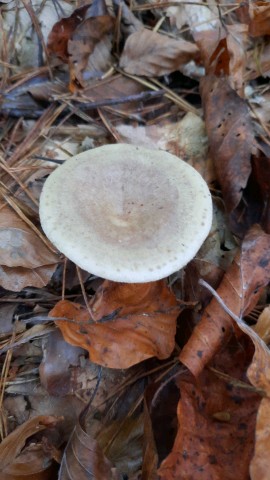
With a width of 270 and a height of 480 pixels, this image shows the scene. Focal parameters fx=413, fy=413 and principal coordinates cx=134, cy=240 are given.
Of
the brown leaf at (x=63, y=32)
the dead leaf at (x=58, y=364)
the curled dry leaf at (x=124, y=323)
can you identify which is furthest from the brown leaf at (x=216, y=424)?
the brown leaf at (x=63, y=32)

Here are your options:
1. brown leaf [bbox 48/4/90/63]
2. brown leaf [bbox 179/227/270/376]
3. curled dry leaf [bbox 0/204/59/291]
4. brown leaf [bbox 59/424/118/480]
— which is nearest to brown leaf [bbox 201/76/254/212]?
brown leaf [bbox 179/227/270/376]

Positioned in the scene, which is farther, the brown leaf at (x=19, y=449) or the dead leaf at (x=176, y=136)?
the dead leaf at (x=176, y=136)

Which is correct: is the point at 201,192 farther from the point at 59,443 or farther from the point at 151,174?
the point at 59,443

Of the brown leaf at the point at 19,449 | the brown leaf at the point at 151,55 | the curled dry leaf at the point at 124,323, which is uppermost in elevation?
the brown leaf at the point at 151,55

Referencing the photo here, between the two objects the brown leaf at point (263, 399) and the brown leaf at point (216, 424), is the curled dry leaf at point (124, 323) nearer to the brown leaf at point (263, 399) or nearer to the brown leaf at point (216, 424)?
the brown leaf at point (216, 424)

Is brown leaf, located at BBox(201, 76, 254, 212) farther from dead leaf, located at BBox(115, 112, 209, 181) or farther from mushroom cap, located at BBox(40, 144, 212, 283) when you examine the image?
mushroom cap, located at BBox(40, 144, 212, 283)

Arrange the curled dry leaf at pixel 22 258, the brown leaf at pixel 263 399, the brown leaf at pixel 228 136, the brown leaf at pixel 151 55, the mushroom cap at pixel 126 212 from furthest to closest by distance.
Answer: the brown leaf at pixel 151 55, the brown leaf at pixel 228 136, the curled dry leaf at pixel 22 258, the mushroom cap at pixel 126 212, the brown leaf at pixel 263 399

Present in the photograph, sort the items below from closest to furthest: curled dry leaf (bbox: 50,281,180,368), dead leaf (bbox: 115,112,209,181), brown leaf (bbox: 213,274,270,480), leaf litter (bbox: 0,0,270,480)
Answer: brown leaf (bbox: 213,274,270,480) → leaf litter (bbox: 0,0,270,480) → curled dry leaf (bbox: 50,281,180,368) → dead leaf (bbox: 115,112,209,181)

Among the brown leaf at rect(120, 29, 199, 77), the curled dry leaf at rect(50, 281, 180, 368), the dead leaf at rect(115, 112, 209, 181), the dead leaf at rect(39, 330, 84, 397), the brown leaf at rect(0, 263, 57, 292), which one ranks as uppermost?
the brown leaf at rect(120, 29, 199, 77)
